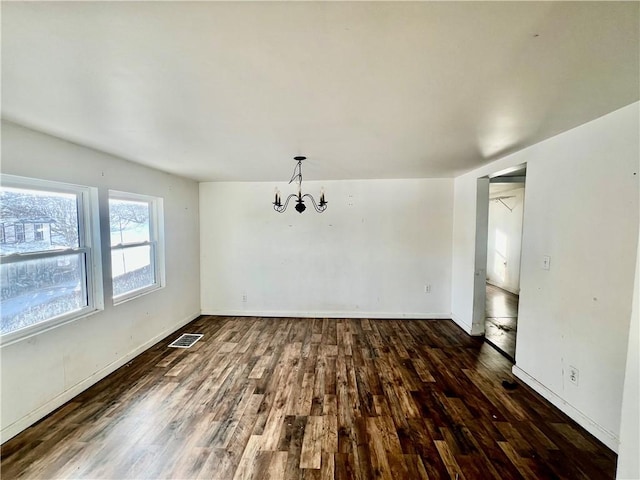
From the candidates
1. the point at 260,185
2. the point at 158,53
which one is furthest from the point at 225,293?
the point at 158,53

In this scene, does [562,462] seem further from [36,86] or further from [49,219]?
[49,219]

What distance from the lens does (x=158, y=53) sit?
3.67 feet

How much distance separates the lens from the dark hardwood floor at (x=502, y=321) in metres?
3.38

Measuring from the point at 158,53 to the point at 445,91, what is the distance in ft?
4.75

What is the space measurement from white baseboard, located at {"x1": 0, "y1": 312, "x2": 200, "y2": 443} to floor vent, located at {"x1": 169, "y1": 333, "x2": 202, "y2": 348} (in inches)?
10.4

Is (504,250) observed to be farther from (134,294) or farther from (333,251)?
(134,294)

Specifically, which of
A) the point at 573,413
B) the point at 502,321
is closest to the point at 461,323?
the point at 502,321

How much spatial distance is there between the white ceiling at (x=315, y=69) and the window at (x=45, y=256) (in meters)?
0.58

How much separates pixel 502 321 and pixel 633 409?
3885 millimetres

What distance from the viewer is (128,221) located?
3.13 metres

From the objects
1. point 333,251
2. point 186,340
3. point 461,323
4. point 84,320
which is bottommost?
point 186,340

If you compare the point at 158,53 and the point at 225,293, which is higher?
the point at 158,53

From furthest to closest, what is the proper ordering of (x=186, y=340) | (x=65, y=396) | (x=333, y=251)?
(x=333, y=251) < (x=186, y=340) < (x=65, y=396)

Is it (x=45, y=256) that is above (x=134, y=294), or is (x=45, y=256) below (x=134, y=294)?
above
